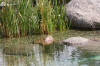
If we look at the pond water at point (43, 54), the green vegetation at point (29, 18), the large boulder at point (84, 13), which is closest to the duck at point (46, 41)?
the pond water at point (43, 54)

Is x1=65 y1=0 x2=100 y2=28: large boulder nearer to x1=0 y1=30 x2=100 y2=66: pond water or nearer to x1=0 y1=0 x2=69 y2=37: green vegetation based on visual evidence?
x1=0 y1=0 x2=69 y2=37: green vegetation

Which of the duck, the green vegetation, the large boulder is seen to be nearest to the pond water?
the duck

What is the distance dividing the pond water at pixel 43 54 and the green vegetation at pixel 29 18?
32 cm

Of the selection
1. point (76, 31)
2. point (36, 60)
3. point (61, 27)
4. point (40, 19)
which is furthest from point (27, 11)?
point (36, 60)

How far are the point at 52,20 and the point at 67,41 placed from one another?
47.8 inches

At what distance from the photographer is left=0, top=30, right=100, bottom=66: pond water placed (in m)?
4.46

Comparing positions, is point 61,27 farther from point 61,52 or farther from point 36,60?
point 36,60

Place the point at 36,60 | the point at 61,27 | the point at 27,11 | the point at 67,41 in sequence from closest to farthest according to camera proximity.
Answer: the point at 36,60
the point at 67,41
the point at 27,11
the point at 61,27

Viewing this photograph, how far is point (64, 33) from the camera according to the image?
7125 millimetres

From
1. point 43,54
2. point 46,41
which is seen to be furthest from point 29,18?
point 43,54

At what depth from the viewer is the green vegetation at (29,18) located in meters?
6.32

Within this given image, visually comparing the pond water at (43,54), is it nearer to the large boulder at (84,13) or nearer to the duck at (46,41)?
the duck at (46,41)

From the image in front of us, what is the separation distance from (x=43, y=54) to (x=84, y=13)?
3014mm

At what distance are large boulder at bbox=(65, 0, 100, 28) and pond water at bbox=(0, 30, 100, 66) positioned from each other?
4.67ft
